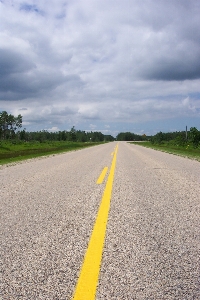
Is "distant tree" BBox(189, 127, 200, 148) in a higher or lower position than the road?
higher

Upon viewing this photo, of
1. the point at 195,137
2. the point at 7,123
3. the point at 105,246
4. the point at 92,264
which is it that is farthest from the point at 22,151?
the point at 7,123

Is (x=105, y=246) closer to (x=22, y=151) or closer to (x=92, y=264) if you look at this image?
(x=92, y=264)

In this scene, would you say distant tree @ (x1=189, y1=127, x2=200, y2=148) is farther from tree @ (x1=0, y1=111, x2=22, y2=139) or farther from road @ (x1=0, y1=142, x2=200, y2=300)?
tree @ (x1=0, y1=111, x2=22, y2=139)

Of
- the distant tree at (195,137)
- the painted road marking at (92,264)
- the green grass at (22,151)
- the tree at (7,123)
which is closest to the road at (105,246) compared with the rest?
the painted road marking at (92,264)

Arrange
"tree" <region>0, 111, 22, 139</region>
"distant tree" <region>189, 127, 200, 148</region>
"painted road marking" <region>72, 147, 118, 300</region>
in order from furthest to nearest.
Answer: "tree" <region>0, 111, 22, 139</region>
"distant tree" <region>189, 127, 200, 148</region>
"painted road marking" <region>72, 147, 118, 300</region>

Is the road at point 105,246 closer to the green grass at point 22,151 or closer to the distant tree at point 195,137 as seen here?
the green grass at point 22,151

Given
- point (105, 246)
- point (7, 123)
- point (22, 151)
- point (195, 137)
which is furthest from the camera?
point (7, 123)

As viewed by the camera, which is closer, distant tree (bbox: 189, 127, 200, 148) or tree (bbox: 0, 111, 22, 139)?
distant tree (bbox: 189, 127, 200, 148)

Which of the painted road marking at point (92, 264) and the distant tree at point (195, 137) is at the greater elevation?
the distant tree at point (195, 137)

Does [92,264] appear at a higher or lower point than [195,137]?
lower

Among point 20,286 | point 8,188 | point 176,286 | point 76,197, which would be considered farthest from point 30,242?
point 8,188

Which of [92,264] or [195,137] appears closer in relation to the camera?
[92,264]

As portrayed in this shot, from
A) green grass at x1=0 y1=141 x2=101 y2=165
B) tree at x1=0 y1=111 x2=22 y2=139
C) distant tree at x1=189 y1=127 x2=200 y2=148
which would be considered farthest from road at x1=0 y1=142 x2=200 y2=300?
tree at x1=0 y1=111 x2=22 y2=139

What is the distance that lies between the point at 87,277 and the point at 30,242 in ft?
3.63
